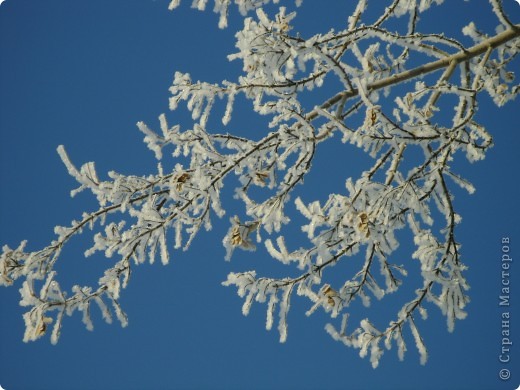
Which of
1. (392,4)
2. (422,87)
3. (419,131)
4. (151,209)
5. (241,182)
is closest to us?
(419,131)

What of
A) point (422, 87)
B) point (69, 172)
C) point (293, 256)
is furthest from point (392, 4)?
point (69, 172)

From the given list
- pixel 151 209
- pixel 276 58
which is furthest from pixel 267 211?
pixel 276 58

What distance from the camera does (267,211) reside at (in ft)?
8.52

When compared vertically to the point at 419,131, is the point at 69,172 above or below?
above

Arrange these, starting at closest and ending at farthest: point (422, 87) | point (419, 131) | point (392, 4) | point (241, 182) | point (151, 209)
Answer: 1. point (419, 131)
2. point (422, 87)
3. point (151, 209)
4. point (241, 182)
5. point (392, 4)

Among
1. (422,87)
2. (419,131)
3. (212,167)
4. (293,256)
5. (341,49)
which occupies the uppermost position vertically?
(341,49)

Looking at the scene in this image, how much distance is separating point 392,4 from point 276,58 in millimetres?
1122

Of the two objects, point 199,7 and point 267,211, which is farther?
point 199,7

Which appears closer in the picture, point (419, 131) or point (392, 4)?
point (419, 131)

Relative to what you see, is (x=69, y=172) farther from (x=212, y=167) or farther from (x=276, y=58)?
(x=276, y=58)

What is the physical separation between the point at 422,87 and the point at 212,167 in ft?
4.20

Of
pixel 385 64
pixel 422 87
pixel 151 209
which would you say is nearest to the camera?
pixel 422 87

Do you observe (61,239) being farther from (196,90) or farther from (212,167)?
(196,90)

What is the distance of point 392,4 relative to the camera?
2.96 metres
